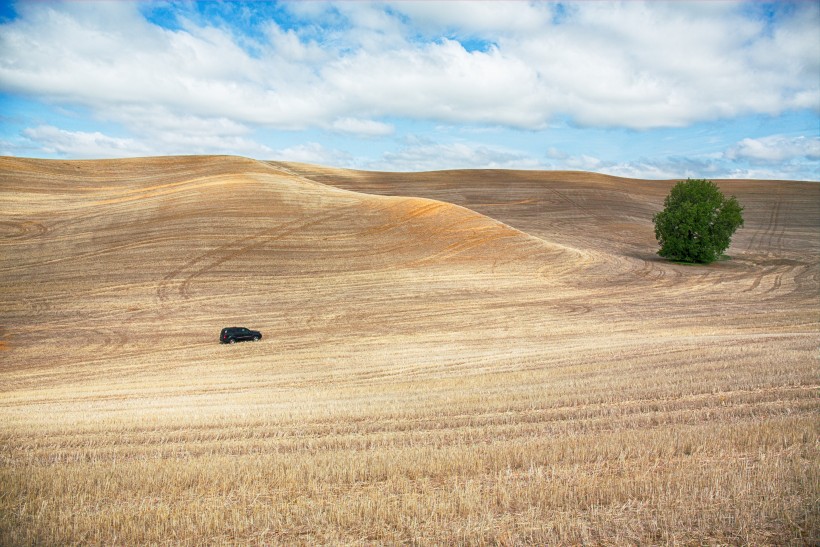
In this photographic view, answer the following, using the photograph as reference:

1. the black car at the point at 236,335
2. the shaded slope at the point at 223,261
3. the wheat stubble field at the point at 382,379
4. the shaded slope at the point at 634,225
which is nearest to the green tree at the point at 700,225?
the shaded slope at the point at 634,225

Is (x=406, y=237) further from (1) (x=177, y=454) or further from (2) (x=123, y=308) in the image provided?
(1) (x=177, y=454)

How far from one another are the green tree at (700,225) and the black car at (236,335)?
1757 inches

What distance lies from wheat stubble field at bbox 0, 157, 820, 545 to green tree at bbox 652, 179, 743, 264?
8.10ft

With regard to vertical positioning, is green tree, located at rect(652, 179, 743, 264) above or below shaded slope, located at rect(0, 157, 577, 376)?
above

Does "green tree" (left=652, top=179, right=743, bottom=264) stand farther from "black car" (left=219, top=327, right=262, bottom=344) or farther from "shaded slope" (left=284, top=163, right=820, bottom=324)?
"black car" (left=219, top=327, right=262, bottom=344)

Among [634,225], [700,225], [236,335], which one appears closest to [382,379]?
[236,335]

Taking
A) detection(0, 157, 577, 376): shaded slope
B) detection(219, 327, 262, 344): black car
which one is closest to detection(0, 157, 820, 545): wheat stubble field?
detection(0, 157, 577, 376): shaded slope

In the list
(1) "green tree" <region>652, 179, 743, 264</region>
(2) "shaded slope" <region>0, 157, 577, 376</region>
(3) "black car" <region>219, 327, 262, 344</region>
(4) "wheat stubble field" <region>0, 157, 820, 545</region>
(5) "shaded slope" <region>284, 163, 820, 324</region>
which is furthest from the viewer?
(1) "green tree" <region>652, 179, 743, 264</region>

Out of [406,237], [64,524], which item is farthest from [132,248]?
[64,524]

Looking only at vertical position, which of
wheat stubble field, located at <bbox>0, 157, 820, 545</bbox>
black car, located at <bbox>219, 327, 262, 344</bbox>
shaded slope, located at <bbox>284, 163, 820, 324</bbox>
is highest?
shaded slope, located at <bbox>284, 163, 820, 324</bbox>

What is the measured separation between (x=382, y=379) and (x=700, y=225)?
47.6m

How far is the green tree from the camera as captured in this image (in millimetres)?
56188

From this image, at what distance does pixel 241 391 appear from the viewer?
64.2 feet

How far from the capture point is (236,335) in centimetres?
3067
